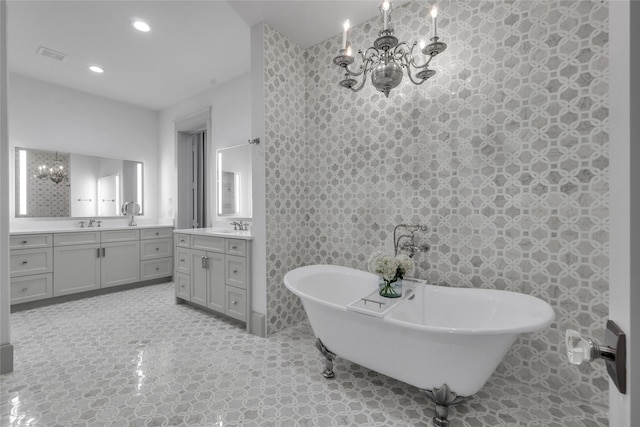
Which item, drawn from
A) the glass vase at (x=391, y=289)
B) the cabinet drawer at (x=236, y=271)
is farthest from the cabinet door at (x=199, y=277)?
the glass vase at (x=391, y=289)

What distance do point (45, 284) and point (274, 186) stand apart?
2946 millimetres

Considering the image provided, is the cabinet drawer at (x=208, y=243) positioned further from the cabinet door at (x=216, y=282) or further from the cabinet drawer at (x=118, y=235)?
the cabinet drawer at (x=118, y=235)

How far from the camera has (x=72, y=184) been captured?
3.83 metres

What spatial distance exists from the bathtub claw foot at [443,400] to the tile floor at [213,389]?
3.2 inches

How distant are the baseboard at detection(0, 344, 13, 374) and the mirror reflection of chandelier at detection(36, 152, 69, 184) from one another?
2.60 meters

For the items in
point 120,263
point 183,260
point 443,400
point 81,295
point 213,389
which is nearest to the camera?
point 443,400

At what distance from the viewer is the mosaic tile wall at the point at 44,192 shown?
3488mm

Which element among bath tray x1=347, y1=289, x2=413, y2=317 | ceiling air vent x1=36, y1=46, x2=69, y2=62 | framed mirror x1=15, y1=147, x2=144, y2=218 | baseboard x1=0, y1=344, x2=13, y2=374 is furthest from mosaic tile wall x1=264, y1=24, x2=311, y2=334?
framed mirror x1=15, y1=147, x2=144, y2=218

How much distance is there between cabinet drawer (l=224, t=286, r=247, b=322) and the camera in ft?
8.48

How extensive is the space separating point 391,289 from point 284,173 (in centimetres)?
142

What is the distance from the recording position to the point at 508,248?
1883mm

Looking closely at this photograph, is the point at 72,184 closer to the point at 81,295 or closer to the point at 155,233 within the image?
the point at 155,233

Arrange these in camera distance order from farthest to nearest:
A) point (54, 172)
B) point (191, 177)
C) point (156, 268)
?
point (191, 177) → point (156, 268) → point (54, 172)

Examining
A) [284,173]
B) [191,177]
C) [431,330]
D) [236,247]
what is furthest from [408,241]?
[191,177]
